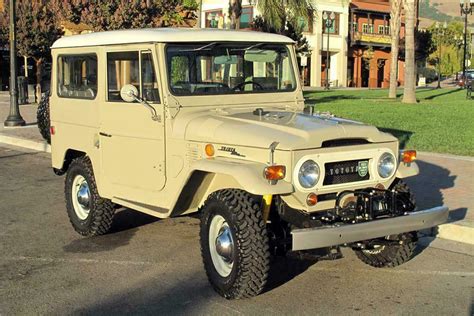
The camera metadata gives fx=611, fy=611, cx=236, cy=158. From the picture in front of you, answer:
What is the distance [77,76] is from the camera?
6840mm

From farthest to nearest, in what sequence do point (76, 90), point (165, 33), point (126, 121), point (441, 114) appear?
point (441, 114)
point (76, 90)
point (126, 121)
point (165, 33)

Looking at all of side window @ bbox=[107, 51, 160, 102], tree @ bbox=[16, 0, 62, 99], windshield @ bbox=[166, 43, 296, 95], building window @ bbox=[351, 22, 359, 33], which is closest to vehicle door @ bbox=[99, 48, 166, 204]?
side window @ bbox=[107, 51, 160, 102]

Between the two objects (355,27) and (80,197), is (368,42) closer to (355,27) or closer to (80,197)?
(355,27)

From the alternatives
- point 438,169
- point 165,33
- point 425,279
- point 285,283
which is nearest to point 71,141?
point 165,33

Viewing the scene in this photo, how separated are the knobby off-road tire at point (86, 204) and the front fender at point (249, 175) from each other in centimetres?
210

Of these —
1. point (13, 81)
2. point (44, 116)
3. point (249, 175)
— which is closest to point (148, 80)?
point (249, 175)

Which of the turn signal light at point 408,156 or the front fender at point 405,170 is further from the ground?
the turn signal light at point 408,156

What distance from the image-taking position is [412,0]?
2445 centimetres

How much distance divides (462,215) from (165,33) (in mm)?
4134

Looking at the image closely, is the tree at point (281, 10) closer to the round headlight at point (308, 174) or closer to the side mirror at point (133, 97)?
the side mirror at point (133, 97)

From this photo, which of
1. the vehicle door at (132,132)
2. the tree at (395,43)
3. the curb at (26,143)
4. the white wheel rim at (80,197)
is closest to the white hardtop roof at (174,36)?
the vehicle door at (132,132)

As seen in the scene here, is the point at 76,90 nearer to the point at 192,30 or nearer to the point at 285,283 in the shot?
the point at 192,30

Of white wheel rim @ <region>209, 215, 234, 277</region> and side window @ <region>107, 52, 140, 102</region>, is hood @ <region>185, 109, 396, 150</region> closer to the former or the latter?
white wheel rim @ <region>209, 215, 234, 277</region>

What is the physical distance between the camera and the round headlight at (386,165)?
519 centimetres
